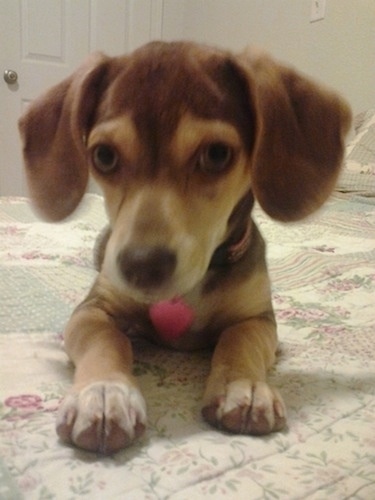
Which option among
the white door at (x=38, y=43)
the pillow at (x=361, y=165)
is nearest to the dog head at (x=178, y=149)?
the pillow at (x=361, y=165)

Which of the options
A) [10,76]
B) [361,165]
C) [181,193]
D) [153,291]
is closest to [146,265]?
[153,291]

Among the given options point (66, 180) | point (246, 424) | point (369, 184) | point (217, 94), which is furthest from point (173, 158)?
point (369, 184)

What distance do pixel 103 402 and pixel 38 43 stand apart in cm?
353

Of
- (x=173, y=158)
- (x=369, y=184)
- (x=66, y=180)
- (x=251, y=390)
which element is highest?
(x=173, y=158)

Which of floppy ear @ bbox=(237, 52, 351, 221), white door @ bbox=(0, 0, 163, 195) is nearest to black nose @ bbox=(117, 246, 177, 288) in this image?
floppy ear @ bbox=(237, 52, 351, 221)

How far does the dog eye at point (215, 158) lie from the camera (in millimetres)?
906

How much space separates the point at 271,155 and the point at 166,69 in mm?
209

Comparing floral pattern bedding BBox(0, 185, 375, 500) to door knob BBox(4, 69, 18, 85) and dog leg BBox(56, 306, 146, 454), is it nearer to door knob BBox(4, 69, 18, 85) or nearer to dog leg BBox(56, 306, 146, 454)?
dog leg BBox(56, 306, 146, 454)

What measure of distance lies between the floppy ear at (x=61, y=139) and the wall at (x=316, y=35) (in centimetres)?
202

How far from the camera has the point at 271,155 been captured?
96 centimetres

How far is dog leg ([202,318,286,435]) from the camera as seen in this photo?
2.44 feet

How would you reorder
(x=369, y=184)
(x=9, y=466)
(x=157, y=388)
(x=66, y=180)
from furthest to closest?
(x=369, y=184) → (x=66, y=180) → (x=157, y=388) → (x=9, y=466)

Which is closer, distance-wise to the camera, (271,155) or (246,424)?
(246,424)

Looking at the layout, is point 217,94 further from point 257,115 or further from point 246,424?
point 246,424
